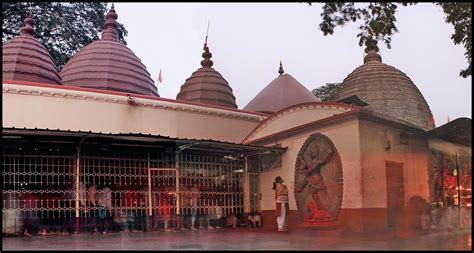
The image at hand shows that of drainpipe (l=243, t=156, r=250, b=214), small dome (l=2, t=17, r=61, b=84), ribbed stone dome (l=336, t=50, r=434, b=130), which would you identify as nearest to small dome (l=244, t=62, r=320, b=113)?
ribbed stone dome (l=336, t=50, r=434, b=130)

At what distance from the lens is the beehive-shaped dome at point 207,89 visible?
20.9 meters

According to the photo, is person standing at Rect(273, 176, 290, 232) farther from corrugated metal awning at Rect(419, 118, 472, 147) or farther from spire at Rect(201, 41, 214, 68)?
spire at Rect(201, 41, 214, 68)

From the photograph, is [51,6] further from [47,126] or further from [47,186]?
[47,186]

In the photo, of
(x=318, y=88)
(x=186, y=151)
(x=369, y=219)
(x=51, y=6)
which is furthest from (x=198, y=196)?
(x=318, y=88)

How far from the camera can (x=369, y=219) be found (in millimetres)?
11641

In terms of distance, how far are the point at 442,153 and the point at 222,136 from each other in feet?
26.8

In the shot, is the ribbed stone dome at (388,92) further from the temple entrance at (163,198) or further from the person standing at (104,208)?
the person standing at (104,208)

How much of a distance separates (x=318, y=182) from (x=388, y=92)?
1140 cm

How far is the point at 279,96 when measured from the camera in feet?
73.6

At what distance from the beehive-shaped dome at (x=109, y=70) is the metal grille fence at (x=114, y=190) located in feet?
19.3

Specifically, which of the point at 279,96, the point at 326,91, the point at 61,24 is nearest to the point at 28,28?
the point at 61,24

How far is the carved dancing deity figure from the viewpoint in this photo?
42.0 feet

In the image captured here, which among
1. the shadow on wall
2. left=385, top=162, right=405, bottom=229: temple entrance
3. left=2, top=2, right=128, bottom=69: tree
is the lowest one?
the shadow on wall

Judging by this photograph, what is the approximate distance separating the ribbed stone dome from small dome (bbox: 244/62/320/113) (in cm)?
251
